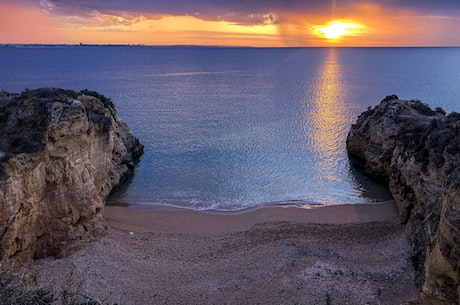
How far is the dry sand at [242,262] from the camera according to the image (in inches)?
638

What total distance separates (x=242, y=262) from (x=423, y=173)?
33.4 feet

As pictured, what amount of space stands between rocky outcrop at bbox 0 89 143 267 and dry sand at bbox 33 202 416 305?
3.63 ft

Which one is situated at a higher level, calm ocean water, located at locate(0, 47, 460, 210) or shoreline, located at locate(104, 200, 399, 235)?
calm ocean water, located at locate(0, 47, 460, 210)

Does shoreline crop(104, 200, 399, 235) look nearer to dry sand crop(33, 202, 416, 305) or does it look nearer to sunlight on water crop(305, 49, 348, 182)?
dry sand crop(33, 202, 416, 305)

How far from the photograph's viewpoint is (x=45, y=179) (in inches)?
757

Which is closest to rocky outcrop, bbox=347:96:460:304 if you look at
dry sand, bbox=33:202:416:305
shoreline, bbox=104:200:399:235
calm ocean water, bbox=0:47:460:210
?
dry sand, bbox=33:202:416:305

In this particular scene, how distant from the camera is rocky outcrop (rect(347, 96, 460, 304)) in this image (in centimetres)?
1166

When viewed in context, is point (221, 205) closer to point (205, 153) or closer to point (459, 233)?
point (205, 153)

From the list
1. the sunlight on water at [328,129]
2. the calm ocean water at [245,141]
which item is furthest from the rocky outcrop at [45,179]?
the sunlight on water at [328,129]

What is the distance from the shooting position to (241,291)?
54.3 ft

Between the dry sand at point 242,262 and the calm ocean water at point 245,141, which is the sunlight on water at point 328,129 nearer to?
the calm ocean water at point 245,141

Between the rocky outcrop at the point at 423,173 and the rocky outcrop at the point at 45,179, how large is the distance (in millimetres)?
15268

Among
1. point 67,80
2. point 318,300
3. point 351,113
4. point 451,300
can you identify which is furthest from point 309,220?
point 67,80

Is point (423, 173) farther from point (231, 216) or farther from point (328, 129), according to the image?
point (328, 129)
